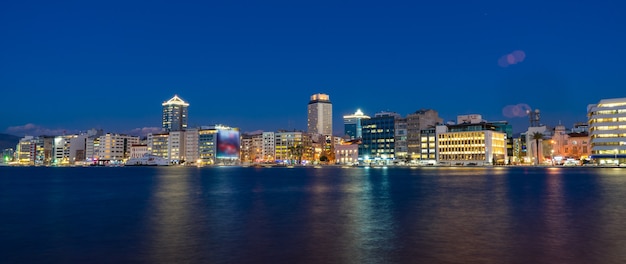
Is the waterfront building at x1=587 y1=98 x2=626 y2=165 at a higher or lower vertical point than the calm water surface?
higher

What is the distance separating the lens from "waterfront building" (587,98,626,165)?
558ft

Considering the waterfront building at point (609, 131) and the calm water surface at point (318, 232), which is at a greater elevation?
the waterfront building at point (609, 131)

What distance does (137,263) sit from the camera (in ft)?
74.3

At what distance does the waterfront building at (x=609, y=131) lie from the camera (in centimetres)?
17012

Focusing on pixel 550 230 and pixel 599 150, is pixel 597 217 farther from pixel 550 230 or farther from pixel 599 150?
pixel 599 150

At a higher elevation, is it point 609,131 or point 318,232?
point 609,131

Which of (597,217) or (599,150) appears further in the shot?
(599,150)

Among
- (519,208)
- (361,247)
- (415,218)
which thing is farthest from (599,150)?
(361,247)

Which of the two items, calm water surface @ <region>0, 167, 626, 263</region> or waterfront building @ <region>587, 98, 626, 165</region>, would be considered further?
waterfront building @ <region>587, 98, 626, 165</region>

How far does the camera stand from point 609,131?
172 m

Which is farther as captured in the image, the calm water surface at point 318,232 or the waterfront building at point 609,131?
the waterfront building at point 609,131

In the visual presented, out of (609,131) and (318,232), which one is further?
(609,131)

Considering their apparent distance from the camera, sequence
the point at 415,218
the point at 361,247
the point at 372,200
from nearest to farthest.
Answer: the point at 361,247 < the point at 415,218 < the point at 372,200

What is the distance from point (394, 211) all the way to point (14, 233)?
95.1ft
